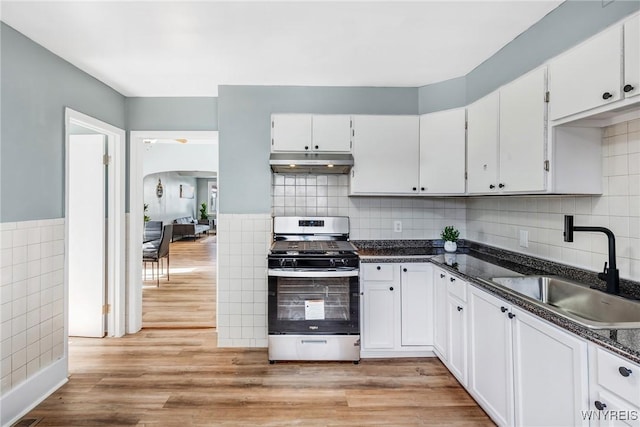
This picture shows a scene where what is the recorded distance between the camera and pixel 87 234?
3.07 meters

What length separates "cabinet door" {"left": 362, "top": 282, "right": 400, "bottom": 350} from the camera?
262cm

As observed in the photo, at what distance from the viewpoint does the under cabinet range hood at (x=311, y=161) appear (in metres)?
2.67

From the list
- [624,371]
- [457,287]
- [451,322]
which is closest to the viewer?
[624,371]

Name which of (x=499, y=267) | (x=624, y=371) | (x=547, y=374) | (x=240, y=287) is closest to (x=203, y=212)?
(x=240, y=287)

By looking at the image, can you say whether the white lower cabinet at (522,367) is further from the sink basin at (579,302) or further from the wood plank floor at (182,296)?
the wood plank floor at (182,296)

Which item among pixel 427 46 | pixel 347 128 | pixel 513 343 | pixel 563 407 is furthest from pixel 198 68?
pixel 563 407

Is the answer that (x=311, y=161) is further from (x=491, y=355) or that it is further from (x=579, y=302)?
(x=579, y=302)

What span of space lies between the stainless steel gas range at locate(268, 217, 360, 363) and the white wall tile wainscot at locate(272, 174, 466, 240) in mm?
632

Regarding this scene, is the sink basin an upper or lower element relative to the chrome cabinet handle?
upper

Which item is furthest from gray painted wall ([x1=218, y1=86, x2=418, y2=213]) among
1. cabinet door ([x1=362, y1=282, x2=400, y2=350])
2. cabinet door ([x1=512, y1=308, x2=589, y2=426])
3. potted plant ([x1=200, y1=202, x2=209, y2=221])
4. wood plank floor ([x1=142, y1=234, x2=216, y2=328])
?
potted plant ([x1=200, y1=202, x2=209, y2=221])

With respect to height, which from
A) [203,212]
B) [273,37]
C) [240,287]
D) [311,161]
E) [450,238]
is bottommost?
[240,287]

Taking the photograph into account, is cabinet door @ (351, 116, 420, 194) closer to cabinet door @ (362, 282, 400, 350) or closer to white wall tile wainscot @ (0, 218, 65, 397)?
cabinet door @ (362, 282, 400, 350)

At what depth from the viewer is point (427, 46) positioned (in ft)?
7.44

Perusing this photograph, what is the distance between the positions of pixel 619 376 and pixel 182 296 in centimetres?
452
